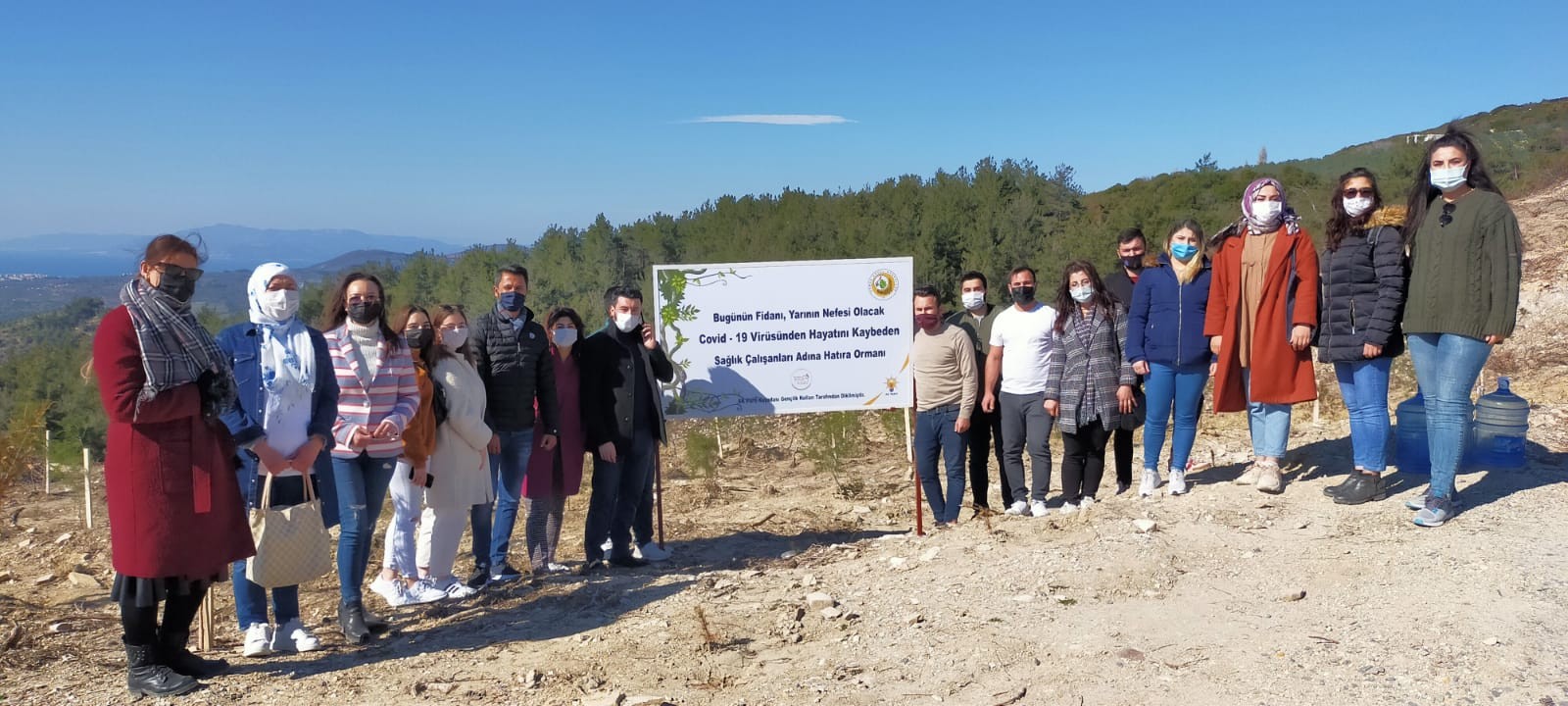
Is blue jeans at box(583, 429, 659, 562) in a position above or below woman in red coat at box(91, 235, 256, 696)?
below

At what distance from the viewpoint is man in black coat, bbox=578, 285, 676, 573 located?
20.1ft

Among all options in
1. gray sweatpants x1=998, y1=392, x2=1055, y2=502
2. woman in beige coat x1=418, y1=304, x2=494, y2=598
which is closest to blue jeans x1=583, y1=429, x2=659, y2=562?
woman in beige coat x1=418, y1=304, x2=494, y2=598

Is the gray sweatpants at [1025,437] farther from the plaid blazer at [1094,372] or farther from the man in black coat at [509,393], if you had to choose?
the man in black coat at [509,393]

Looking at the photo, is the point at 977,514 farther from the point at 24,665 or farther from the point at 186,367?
the point at 24,665

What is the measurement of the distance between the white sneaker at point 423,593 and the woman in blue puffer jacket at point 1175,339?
422 cm

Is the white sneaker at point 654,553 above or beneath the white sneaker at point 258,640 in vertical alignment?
beneath

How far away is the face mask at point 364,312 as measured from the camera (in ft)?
15.2

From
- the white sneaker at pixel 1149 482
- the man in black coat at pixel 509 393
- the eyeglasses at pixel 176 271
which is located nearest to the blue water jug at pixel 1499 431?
the white sneaker at pixel 1149 482

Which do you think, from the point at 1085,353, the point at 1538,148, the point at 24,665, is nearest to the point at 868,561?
the point at 1085,353

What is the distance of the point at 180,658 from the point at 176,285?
1521mm

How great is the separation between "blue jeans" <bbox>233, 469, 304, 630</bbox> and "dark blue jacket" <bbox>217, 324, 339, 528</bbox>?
3.0 inches

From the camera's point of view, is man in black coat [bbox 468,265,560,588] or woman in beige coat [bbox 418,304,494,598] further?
man in black coat [bbox 468,265,560,588]

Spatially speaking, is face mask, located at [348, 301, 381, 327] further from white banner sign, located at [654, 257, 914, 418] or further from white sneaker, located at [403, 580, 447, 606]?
white banner sign, located at [654, 257, 914, 418]

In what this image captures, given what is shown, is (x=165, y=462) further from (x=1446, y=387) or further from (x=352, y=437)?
(x=1446, y=387)
